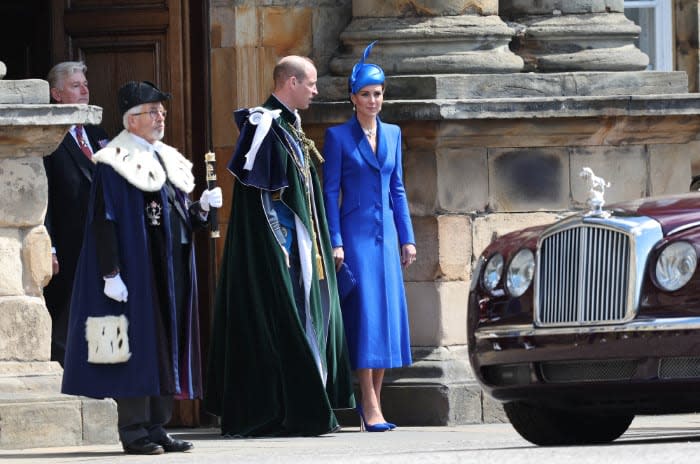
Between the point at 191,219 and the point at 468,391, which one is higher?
the point at 191,219

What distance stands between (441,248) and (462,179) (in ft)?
1.35

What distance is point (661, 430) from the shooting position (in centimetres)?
1102

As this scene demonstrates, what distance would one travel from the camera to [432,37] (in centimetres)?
1250

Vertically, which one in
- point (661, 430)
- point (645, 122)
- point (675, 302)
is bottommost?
point (661, 430)

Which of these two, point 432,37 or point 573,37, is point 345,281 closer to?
point 432,37

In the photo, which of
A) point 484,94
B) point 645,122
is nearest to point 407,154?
point 484,94

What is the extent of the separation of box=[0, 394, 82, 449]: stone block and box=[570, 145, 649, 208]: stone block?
11.5 ft

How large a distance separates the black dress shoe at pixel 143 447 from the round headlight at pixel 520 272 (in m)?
1.73

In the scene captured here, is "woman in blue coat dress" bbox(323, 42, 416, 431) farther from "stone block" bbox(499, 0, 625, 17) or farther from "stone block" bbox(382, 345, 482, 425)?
"stone block" bbox(499, 0, 625, 17)

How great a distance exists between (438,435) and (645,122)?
8.33 feet

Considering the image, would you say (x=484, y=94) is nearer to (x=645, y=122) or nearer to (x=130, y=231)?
(x=645, y=122)

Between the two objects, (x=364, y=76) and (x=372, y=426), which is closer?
(x=372, y=426)

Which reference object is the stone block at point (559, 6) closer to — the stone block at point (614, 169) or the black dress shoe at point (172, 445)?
the stone block at point (614, 169)

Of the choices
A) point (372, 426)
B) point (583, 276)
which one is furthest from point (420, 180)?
point (583, 276)
